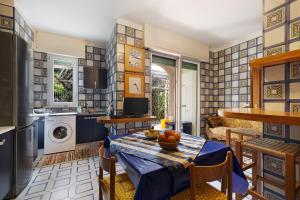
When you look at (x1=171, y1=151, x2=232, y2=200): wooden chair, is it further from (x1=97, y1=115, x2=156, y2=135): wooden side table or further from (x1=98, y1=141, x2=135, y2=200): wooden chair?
(x1=97, y1=115, x2=156, y2=135): wooden side table

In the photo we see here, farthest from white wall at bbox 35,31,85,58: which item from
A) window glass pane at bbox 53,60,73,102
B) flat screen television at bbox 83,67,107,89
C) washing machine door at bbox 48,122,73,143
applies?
washing machine door at bbox 48,122,73,143

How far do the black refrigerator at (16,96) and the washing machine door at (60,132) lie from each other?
117 cm

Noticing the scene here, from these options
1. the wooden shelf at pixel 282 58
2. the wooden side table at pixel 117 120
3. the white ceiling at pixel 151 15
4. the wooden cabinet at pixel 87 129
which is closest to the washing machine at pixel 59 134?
the wooden cabinet at pixel 87 129

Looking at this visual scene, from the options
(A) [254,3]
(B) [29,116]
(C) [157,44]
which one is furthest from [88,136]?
(A) [254,3]

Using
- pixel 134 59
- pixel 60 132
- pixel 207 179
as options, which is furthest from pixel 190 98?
pixel 207 179

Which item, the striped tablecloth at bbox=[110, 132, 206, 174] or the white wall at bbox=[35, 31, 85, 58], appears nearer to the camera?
the striped tablecloth at bbox=[110, 132, 206, 174]

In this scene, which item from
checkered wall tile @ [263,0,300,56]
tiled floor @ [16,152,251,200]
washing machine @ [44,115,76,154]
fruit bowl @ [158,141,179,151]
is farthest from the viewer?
washing machine @ [44,115,76,154]

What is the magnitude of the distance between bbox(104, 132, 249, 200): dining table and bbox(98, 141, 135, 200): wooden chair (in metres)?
0.12

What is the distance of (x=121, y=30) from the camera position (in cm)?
286

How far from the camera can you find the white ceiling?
2377 millimetres

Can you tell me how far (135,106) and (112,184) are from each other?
1904 millimetres

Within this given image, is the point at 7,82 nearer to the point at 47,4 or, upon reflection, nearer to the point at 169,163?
the point at 47,4

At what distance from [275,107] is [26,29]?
12.8ft

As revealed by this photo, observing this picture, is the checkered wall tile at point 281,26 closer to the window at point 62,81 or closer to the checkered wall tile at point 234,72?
the checkered wall tile at point 234,72
